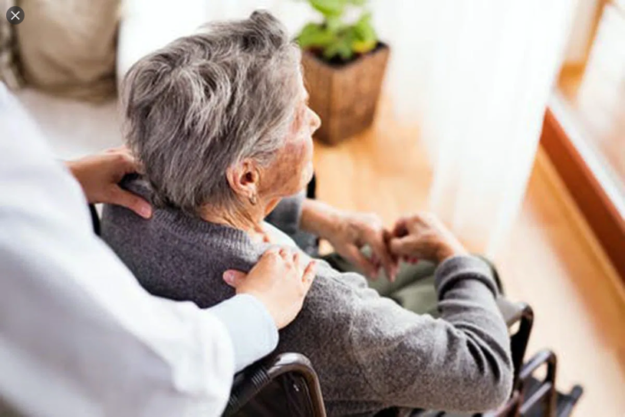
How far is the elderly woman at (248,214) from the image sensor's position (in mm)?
939

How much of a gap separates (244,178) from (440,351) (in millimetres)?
369

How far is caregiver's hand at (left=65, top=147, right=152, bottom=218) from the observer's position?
1.06m

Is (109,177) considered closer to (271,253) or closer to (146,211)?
(146,211)

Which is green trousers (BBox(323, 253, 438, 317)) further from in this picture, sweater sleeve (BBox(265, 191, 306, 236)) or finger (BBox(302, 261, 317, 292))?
finger (BBox(302, 261, 317, 292))

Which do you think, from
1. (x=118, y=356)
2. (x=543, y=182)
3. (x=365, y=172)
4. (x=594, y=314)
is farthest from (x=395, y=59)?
(x=118, y=356)

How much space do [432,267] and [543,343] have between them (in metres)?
0.70

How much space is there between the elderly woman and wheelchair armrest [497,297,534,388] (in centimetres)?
16

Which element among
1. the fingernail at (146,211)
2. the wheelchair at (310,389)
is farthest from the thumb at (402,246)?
the fingernail at (146,211)

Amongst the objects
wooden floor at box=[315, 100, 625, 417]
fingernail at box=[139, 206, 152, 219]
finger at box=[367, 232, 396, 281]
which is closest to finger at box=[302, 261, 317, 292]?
fingernail at box=[139, 206, 152, 219]

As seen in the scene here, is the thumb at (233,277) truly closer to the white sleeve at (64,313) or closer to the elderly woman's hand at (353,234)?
the white sleeve at (64,313)

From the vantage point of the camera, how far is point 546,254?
7.32 ft

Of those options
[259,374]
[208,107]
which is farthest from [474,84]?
[259,374]

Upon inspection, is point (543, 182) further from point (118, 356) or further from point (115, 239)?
point (118, 356)

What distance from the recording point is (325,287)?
0.96 metres
